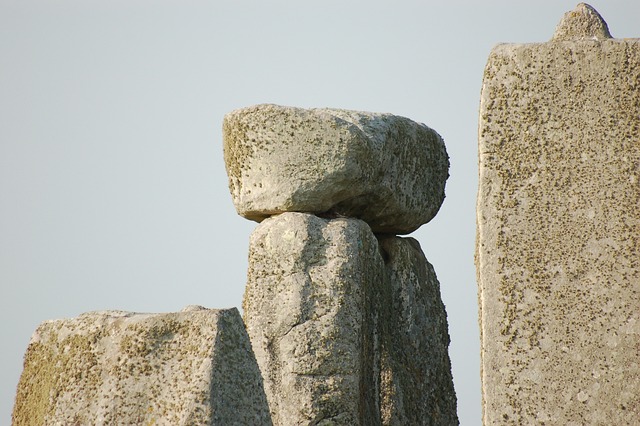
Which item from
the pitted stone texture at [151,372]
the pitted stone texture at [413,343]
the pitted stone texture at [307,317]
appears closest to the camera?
the pitted stone texture at [151,372]

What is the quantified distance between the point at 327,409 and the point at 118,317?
3310mm

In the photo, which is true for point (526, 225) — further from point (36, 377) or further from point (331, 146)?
point (36, 377)

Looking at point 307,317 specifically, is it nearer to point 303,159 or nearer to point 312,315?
point 312,315

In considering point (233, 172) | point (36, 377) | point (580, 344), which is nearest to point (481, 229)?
point (580, 344)

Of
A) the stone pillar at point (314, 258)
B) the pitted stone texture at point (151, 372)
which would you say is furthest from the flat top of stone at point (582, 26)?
the pitted stone texture at point (151, 372)

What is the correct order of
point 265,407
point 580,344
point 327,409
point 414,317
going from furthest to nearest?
point 414,317 < point 327,409 < point 580,344 < point 265,407

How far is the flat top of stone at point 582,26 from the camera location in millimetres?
8516

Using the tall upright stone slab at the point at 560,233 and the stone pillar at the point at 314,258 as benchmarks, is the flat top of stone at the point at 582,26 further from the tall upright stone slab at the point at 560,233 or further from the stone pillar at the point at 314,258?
the stone pillar at the point at 314,258

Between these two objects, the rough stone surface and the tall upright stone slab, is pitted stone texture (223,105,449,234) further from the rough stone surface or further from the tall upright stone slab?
the tall upright stone slab

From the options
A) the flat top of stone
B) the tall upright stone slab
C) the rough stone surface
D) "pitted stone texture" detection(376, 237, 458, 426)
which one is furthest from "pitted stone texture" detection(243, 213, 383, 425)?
the flat top of stone

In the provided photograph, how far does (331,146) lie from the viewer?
9500mm

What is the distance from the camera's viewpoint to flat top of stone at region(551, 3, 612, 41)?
8516 mm

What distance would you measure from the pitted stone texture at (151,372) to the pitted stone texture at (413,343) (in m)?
4.24

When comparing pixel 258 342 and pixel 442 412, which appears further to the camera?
pixel 442 412
